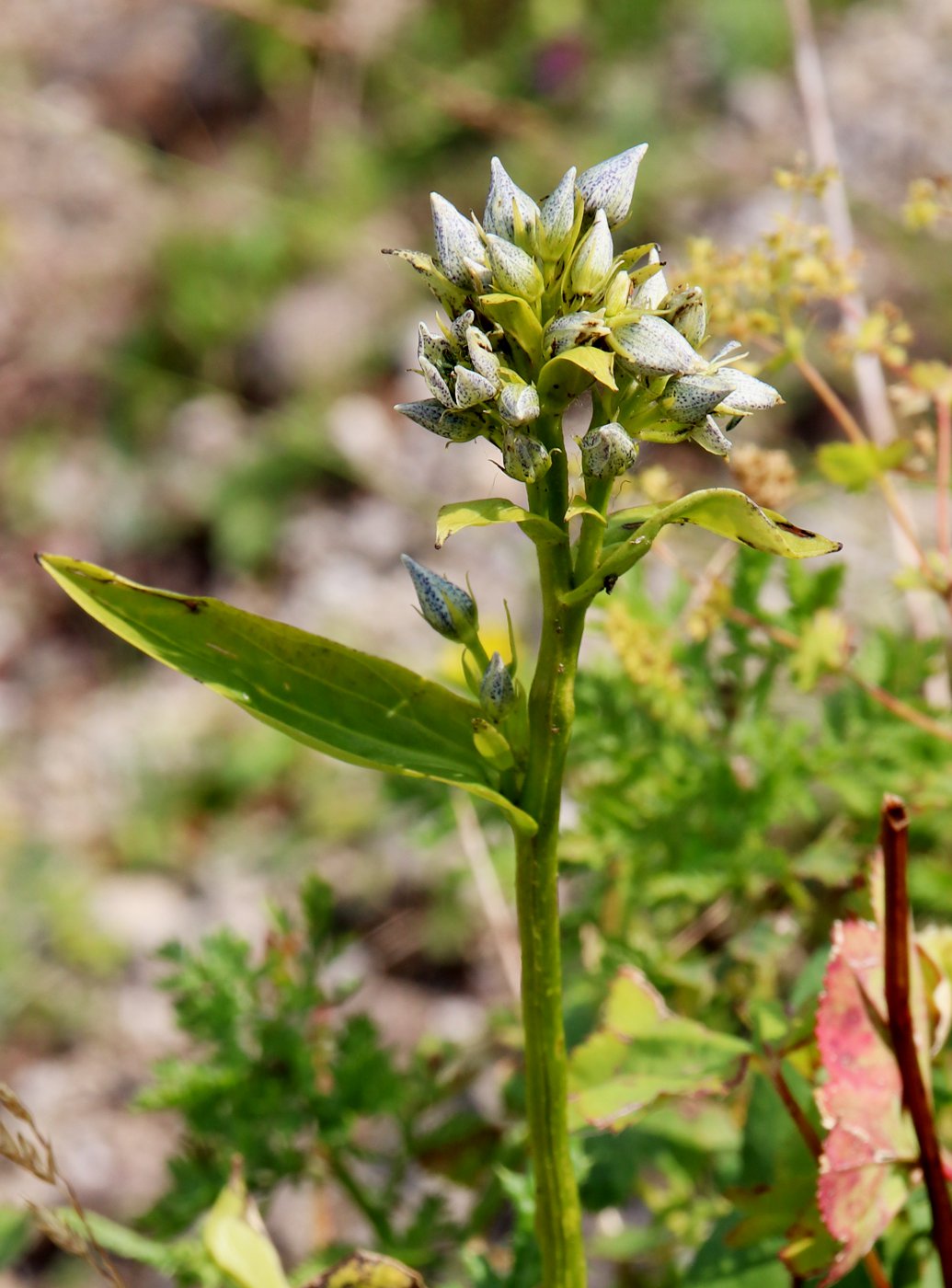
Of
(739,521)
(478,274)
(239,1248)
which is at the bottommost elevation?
(239,1248)

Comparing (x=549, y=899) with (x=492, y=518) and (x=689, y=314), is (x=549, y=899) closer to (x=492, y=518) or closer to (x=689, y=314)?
(x=492, y=518)

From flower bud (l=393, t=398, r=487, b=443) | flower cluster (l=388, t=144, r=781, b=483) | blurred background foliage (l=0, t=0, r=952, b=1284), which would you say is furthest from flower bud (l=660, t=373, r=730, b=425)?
blurred background foliage (l=0, t=0, r=952, b=1284)

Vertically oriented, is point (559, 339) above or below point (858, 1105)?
above

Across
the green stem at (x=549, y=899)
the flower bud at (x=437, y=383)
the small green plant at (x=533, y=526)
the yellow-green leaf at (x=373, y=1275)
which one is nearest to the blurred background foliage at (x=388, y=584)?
the yellow-green leaf at (x=373, y=1275)

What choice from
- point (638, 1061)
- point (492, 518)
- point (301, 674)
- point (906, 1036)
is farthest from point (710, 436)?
point (638, 1061)

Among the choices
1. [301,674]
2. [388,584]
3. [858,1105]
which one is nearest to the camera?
[301,674]

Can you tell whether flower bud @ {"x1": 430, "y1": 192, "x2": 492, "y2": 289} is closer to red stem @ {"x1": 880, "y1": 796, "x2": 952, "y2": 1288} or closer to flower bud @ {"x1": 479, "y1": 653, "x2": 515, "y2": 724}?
flower bud @ {"x1": 479, "y1": 653, "x2": 515, "y2": 724}

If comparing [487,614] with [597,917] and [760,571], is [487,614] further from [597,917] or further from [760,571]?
[760,571]

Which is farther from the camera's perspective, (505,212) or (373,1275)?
(373,1275)
